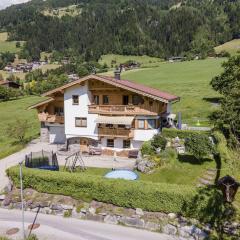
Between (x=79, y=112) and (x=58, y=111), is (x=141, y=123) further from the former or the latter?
(x=58, y=111)

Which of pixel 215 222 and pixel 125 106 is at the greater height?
pixel 125 106

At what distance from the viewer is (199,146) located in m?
34.1

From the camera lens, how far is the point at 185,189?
972 inches

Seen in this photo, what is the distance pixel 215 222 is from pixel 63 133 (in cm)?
2899

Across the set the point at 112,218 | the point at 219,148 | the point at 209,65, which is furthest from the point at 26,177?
the point at 209,65

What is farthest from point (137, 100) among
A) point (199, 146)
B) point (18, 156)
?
point (18, 156)

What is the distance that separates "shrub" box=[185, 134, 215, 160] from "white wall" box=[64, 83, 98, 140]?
12.8 m

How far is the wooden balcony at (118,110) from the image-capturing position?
40.9m

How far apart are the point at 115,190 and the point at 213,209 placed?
723 centimetres

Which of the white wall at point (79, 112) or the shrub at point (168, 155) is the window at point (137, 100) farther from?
the shrub at point (168, 155)

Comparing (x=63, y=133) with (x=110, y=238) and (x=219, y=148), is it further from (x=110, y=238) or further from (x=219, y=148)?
(x=110, y=238)

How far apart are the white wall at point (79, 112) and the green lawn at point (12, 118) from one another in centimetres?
828

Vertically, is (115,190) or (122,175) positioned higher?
(122,175)

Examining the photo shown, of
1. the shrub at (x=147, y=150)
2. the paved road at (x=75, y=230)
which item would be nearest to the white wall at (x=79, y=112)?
the shrub at (x=147, y=150)
